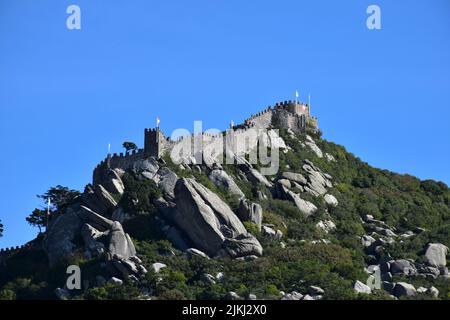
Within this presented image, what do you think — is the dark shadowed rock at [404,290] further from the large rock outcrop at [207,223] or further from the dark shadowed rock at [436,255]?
the large rock outcrop at [207,223]

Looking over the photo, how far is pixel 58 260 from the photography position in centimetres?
12419

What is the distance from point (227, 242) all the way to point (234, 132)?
831 inches

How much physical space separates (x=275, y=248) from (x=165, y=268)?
1006 cm

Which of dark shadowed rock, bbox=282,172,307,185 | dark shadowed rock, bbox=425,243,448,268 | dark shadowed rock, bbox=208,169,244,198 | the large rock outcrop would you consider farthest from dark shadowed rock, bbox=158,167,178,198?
dark shadowed rock, bbox=425,243,448,268

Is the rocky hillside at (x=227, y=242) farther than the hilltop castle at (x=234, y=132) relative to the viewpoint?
No

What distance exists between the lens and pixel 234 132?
141 meters

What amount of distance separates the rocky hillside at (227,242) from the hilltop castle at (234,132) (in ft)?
5.63

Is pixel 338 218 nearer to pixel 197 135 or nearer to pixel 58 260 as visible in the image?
pixel 197 135

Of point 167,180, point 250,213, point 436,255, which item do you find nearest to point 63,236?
point 167,180

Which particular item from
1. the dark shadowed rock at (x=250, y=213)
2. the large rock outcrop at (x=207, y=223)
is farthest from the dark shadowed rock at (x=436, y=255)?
the large rock outcrop at (x=207, y=223)

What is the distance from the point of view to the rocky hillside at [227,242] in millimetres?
117625

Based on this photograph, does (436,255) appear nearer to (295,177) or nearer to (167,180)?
(295,177)
